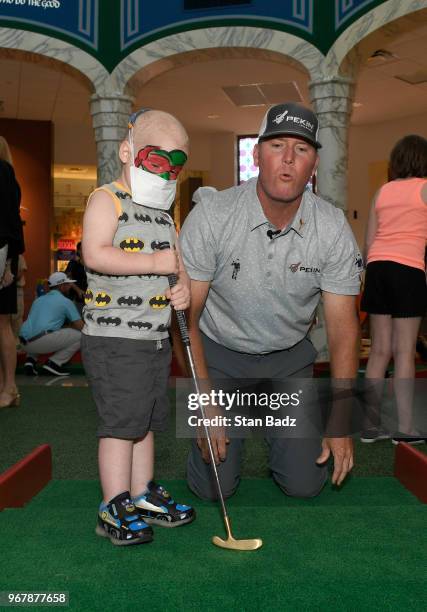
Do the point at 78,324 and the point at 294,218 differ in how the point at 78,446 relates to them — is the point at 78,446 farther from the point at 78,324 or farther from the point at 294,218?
the point at 78,324

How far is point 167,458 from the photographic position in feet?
11.5

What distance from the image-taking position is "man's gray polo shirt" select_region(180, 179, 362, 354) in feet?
8.01

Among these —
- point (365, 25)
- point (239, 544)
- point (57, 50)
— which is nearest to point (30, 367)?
point (57, 50)

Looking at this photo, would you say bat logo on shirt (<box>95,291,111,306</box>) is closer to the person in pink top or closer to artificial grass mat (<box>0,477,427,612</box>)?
artificial grass mat (<box>0,477,427,612</box>)

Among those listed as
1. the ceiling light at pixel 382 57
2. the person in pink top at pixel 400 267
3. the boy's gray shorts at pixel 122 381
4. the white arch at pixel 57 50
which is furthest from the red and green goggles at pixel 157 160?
the ceiling light at pixel 382 57

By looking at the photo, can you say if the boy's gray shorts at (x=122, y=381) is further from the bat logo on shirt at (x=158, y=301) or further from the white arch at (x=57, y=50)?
the white arch at (x=57, y=50)

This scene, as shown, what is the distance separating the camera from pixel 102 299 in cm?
192

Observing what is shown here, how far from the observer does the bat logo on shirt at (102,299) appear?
1.92 meters

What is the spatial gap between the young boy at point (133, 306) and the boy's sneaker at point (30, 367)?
15.9 ft

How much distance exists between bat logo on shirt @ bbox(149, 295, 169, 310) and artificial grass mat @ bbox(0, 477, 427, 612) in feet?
1.88

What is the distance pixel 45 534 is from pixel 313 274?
1188 mm

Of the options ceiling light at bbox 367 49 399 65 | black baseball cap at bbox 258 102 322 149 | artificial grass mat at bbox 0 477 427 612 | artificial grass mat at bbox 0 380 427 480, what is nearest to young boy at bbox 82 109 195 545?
artificial grass mat at bbox 0 477 427 612

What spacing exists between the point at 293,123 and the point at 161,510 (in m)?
1.18

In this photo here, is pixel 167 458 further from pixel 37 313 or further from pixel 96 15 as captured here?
pixel 96 15
